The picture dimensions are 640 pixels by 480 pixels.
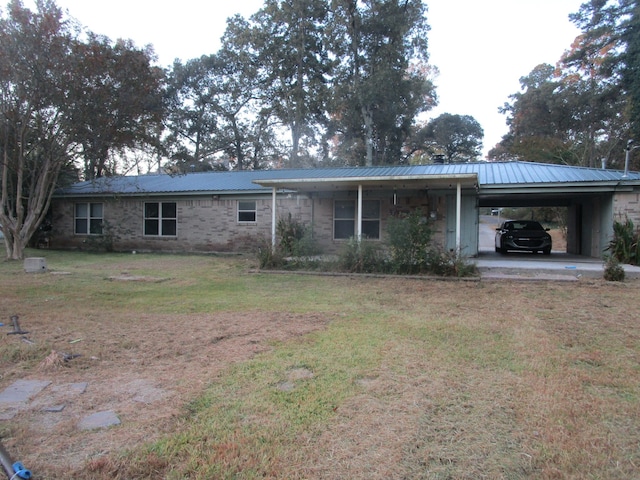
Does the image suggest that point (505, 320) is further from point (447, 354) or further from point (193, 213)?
point (193, 213)

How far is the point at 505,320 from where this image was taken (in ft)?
19.6

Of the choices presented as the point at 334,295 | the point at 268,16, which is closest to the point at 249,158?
the point at 268,16

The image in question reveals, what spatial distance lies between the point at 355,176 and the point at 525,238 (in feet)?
23.5

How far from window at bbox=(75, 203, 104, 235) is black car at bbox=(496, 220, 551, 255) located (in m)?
16.5

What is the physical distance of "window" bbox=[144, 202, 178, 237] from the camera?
17.4 m

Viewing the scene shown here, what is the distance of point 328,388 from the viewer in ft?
11.5

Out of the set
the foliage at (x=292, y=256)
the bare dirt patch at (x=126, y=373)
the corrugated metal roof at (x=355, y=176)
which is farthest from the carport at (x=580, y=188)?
the bare dirt patch at (x=126, y=373)

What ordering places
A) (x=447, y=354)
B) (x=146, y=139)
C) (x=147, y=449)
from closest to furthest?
1. (x=147, y=449)
2. (x=447, y=354)
3. (x=146, y=139)

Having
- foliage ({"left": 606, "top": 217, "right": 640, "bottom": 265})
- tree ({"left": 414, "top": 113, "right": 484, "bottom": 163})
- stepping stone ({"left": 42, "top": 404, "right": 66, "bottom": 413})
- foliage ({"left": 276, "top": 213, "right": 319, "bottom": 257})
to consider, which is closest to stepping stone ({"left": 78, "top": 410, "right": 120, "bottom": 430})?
stepping stone ({"left": 42, "top": 404, "right": 66, "bottom": 413})

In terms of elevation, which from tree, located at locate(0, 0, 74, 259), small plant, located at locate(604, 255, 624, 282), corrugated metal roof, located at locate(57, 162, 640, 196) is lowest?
small plant, located at locate(604, 255, 624, 282)

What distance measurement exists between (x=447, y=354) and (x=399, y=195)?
1035 cm

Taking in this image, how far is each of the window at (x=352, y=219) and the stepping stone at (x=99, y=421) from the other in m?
12.0

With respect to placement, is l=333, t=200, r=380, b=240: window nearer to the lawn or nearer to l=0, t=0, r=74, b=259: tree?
the lawn

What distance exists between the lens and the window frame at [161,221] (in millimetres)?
17406
